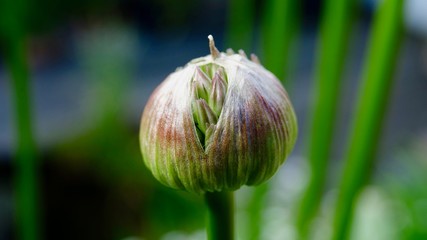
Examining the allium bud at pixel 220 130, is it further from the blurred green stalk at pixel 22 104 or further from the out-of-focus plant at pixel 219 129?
the blurred green stalk at pixel 22 104


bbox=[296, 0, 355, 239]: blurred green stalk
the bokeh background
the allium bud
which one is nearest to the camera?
the allium bud

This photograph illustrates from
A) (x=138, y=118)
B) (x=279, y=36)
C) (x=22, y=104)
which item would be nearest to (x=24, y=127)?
(x=22, y=104)

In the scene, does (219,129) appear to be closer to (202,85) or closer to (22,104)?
(202,85)

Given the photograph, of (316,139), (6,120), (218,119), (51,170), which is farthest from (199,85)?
(6,120)

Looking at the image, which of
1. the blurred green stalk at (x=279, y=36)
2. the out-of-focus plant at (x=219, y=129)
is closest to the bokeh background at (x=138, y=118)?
the blurred green stalk at (x=279, y=36)

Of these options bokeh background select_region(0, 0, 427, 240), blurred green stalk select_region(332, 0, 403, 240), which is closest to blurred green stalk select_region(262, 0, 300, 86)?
bokeh background select_region(0, 0, 427, 240)

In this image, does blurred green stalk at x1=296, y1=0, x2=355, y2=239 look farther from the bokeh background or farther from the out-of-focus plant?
the out-of-focus plant

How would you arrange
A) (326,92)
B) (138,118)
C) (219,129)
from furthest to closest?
(138,118), (326,92), (219,129)

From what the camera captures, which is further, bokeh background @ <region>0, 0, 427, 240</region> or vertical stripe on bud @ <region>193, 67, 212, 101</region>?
bokeh background @ <region>0, 0, 427, 240</region>
